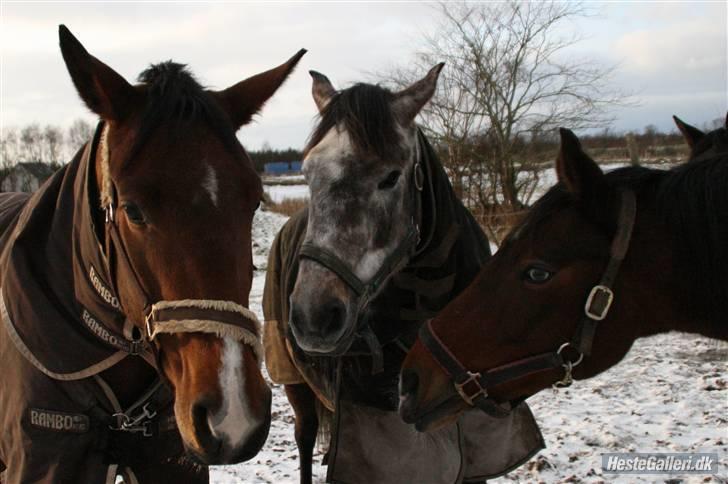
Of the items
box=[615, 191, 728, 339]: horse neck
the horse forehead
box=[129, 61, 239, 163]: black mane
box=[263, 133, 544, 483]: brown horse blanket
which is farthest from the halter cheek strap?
box=[615, 191, 728, 339]: horse neck

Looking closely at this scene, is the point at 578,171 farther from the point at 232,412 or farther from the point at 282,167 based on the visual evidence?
the point at 282,167

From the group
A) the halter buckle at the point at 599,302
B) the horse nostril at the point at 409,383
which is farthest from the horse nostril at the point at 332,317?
the halter buckle at the point at 599,302

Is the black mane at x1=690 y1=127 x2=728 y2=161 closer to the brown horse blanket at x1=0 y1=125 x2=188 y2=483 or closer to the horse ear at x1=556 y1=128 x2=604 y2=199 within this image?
the horse ear at x1=556 y1=128 x2=604 y2=199

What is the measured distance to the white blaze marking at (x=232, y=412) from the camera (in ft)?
4.80

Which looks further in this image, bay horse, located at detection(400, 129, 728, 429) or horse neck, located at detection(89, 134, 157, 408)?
horse neck, located at detection(89, 134, 157, 408)

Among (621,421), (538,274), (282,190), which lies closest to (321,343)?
(538,274)

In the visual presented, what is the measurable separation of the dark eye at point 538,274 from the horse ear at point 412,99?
3.81ft

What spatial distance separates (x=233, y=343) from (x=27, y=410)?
3.03 ft

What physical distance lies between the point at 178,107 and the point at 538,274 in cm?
130

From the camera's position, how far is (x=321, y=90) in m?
3.22

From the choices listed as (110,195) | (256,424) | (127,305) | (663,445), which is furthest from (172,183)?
(663,445)

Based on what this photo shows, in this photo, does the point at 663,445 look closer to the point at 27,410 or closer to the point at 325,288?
the point at 325,288

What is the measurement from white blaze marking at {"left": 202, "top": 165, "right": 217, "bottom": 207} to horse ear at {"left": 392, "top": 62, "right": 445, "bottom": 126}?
4.42ft

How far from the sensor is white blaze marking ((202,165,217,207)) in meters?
1.60
